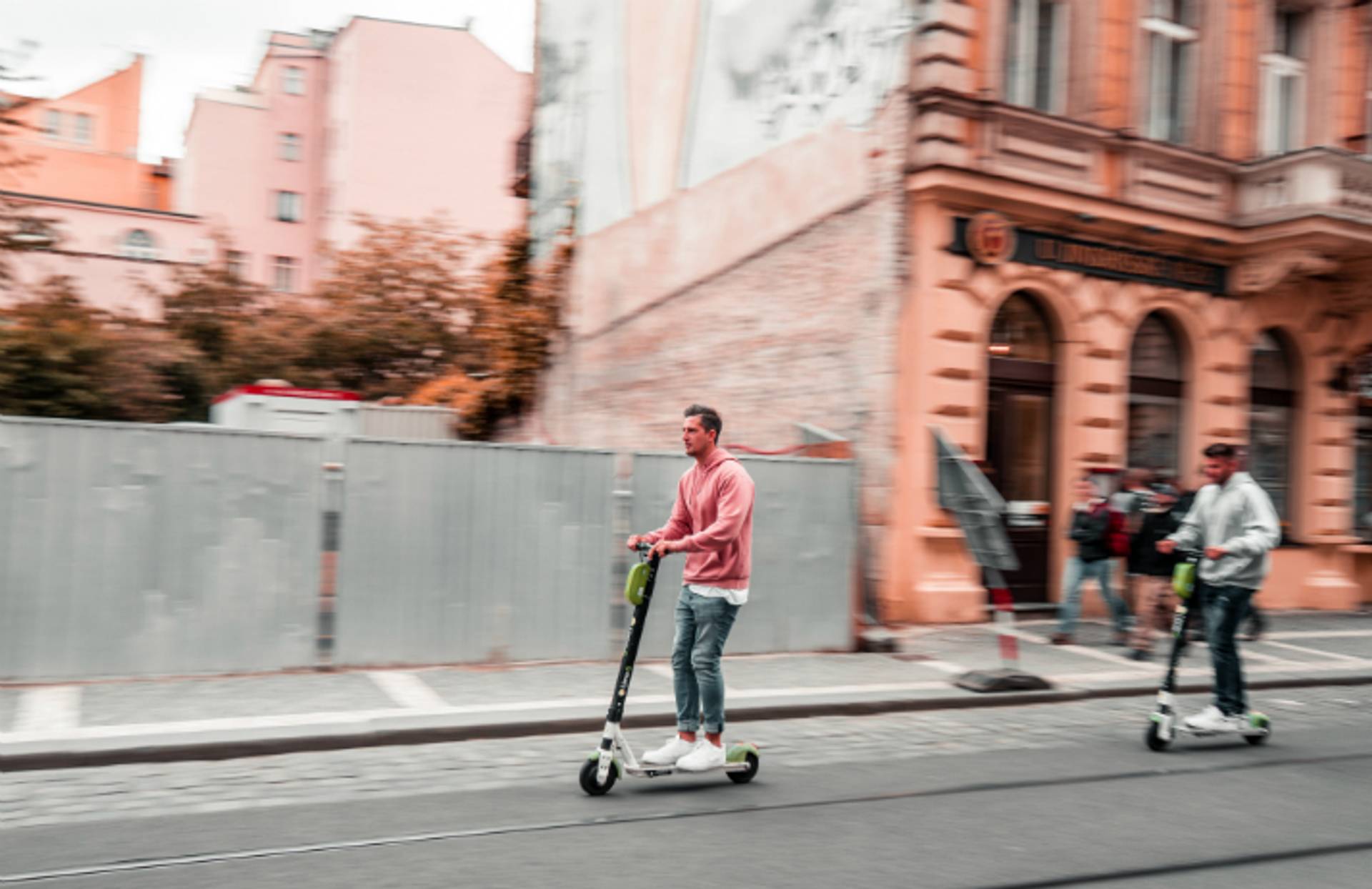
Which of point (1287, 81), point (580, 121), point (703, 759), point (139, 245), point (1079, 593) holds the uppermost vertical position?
point (139, 245)

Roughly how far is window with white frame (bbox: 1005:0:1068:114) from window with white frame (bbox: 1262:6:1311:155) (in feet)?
12.2

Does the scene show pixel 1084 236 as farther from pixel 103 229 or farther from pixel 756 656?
pixel 103 229

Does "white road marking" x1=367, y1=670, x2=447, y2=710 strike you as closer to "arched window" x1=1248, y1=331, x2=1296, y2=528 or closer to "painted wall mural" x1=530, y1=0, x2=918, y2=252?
"painted wall mural" x1=530, y1=0, x2=918, y2=252

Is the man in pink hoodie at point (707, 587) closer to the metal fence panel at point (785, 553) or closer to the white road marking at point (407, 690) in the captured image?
the white road marking at point (407, 690)

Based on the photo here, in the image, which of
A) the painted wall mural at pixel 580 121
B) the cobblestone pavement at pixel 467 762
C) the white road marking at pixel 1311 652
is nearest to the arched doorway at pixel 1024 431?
the white road marking at pixel 1311 652

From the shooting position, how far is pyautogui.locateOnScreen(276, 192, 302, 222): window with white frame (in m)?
53.7

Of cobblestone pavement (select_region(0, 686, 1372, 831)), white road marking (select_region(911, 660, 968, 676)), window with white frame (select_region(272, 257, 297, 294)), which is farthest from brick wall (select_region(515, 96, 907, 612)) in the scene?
window with white frame (select_region(272, 257, 297, 294))

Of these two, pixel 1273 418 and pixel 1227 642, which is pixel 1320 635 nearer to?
pixel 1273 418

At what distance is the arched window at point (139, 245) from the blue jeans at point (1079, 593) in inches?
1744

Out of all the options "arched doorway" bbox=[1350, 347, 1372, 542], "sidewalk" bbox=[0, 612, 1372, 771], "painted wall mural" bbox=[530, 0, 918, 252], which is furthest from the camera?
"arched doorway" bbox=[1350, 347, 1372, 542]

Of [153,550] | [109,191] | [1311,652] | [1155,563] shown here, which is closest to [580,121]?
[1155,563]

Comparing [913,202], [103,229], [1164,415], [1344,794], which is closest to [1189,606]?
[1344,794]

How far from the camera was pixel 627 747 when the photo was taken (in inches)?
243

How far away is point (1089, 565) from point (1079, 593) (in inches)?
13.8
